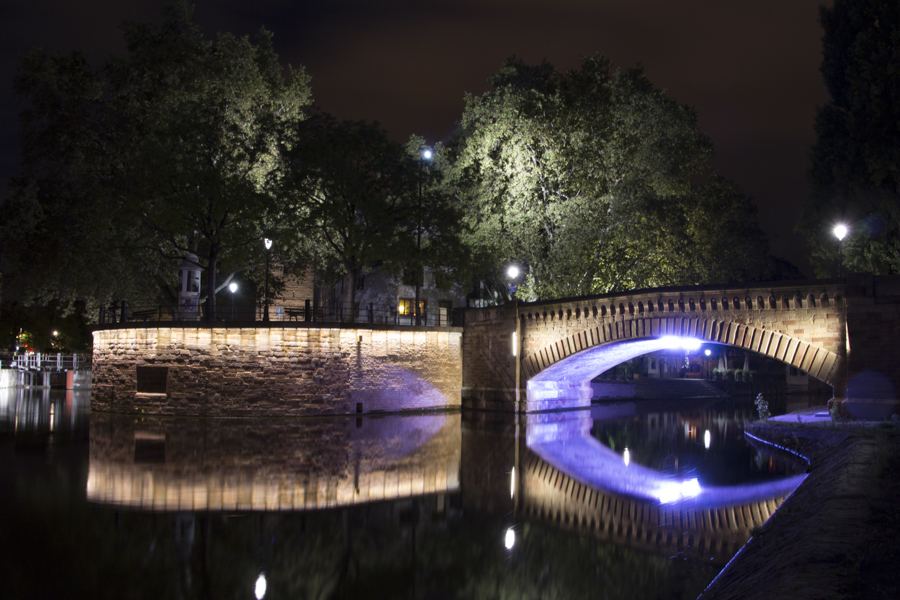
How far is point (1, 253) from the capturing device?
108ft

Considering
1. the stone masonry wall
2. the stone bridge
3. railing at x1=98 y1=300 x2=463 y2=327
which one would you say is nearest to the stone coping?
railing at x1=98 y1=300 x2=463 y2=327

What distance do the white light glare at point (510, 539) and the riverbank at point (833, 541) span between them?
3.04m

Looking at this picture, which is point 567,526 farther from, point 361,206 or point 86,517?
point 361,206

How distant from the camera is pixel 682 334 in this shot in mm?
26203

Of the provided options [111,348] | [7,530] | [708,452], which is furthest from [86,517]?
[111,348]

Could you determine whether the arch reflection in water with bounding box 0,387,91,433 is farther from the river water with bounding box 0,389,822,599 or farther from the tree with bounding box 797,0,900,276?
the tree with bounding box 797,0,900,276

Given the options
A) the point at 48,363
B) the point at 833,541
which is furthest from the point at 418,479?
the point at 48,363

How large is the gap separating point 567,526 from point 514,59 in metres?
31.3

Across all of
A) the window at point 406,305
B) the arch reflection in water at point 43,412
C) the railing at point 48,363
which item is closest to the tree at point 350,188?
the arch reflection in water at point 43,412

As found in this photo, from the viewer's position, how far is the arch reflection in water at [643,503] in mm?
10766

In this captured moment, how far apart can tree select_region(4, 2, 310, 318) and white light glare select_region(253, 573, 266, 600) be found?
22.4 meters

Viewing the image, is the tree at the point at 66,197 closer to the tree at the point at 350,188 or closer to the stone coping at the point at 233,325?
the stone coping at the point at 233,325

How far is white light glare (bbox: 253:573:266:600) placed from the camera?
784 cm

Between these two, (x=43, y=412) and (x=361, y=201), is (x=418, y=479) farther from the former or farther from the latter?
(x=43, y=412)
